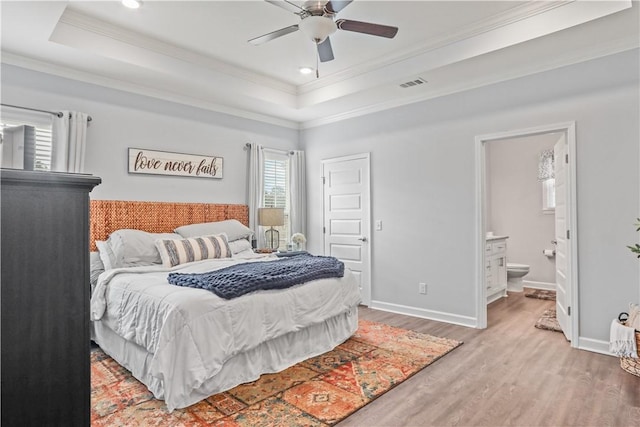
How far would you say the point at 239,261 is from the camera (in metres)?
3.75

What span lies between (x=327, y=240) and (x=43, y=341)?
16.0ft

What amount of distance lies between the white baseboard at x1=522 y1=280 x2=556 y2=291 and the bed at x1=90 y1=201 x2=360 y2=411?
4285 millimetres

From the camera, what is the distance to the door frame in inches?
137

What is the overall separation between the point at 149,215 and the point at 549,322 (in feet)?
15.5

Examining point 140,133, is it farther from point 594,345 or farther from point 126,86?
point 594,345

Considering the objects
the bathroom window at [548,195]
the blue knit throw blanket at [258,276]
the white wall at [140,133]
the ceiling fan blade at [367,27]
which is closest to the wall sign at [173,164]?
the white wall at [140,133]

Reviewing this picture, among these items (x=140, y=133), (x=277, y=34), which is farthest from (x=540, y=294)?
(x=140, y=133)

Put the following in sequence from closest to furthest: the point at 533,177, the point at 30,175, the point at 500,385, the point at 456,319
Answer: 1. the point at 30,175
2. the point at 500,385
3. the point at 456,319
4. the point at 533,177

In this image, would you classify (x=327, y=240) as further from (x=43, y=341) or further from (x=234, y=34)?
(x=43, y=341)

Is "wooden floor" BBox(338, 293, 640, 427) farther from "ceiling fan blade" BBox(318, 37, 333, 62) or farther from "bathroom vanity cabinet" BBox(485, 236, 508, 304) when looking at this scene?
"ceiling fan blade" BBox(318, 37, 333, 62)

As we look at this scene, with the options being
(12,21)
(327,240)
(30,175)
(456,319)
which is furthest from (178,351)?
(327,240)

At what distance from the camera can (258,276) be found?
2834 millimetres

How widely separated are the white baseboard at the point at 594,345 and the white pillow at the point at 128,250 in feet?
13.5

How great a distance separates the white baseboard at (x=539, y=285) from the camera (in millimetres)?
6230
